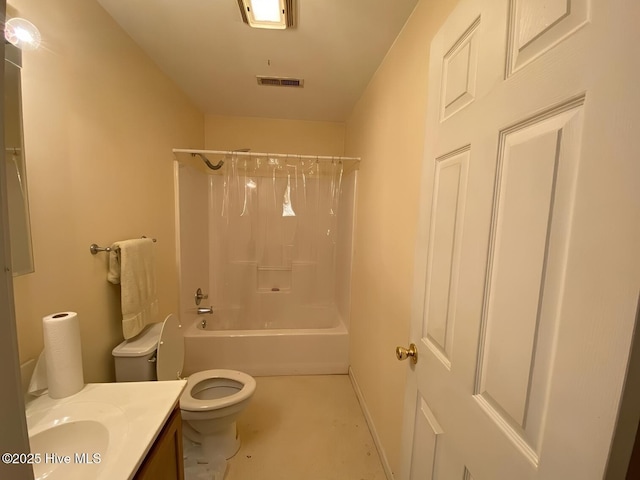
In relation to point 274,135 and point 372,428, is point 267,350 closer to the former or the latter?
point 372,428

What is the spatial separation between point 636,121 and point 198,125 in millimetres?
2850

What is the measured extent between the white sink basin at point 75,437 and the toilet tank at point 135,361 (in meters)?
0.38

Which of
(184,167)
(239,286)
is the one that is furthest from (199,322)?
(184,167)

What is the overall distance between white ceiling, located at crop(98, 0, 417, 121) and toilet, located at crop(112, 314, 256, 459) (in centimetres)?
155

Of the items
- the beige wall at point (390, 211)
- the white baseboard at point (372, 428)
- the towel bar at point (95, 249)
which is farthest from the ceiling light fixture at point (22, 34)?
the white baseboard at point (372, 428)

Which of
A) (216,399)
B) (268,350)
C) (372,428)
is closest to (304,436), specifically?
(372,428)

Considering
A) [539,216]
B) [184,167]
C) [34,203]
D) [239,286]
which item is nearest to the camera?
[539,216]

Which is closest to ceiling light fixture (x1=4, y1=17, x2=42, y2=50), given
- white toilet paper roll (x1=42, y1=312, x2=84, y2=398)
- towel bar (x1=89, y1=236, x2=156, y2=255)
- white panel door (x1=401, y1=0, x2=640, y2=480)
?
towel bar (x1=89, y1=236, x2=156, y2=255)

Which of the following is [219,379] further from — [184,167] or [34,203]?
[184,167]

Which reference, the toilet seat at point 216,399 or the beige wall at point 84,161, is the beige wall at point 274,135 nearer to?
the beige wall at point 84,161

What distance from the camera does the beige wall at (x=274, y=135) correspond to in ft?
8.96

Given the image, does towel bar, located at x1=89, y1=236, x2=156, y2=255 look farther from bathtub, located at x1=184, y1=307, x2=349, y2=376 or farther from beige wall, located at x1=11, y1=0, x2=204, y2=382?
bathtub, located at x1=184, y1=307, x2=349, y2=376

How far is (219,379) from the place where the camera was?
5.99 ft

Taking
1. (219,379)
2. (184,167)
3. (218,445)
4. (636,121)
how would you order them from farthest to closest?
(184,167)
(219,379)
(218,445)
(636,121)
